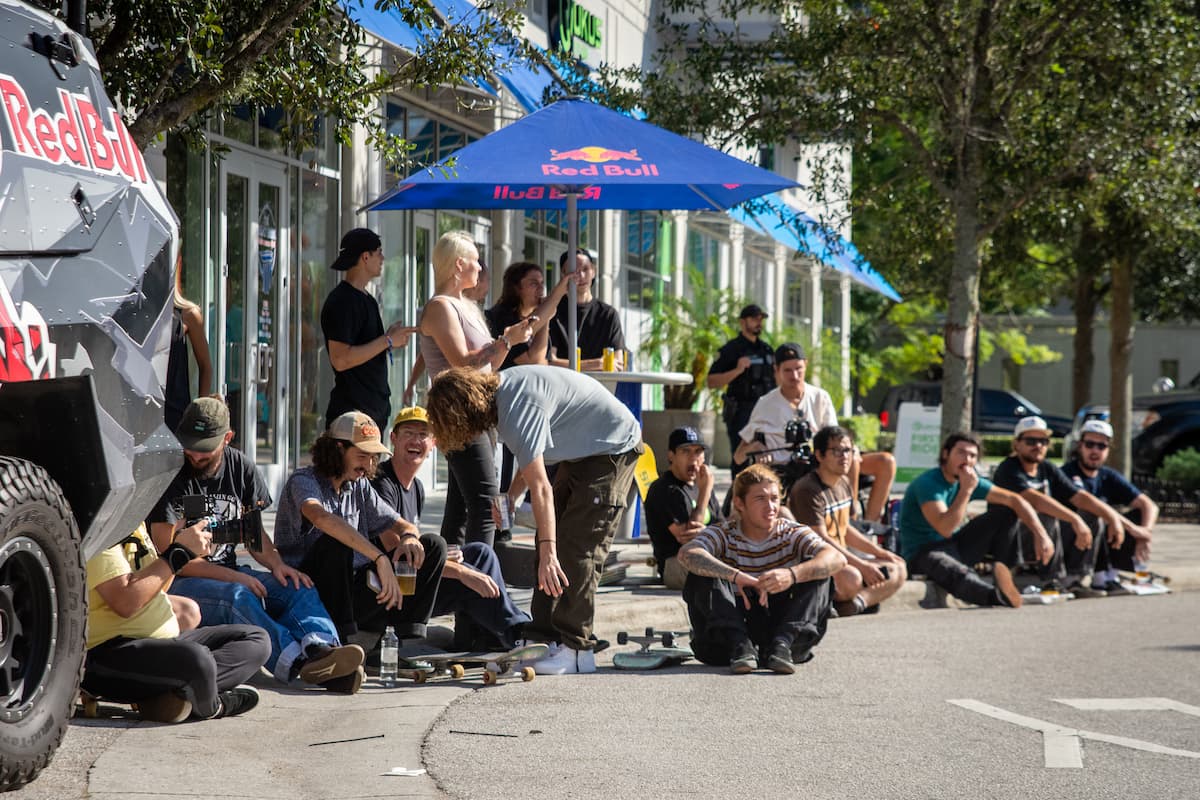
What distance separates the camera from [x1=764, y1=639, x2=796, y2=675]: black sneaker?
26.2 feet

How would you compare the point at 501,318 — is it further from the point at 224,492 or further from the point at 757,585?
the point at 224,492

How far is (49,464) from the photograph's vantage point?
498cm

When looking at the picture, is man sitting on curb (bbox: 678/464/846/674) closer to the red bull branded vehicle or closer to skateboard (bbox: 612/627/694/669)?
skateboard (bbox: 612/627/694/669)

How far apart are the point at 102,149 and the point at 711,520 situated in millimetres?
6235

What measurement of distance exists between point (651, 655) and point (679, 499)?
6.78 feet

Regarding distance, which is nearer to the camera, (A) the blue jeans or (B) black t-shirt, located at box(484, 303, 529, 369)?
(A) the blue jeans

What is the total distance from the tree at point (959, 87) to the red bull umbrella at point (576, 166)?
3.76m

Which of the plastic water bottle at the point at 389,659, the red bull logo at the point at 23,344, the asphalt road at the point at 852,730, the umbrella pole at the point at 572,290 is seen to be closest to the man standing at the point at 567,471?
the asphalt road at the point at 852,730

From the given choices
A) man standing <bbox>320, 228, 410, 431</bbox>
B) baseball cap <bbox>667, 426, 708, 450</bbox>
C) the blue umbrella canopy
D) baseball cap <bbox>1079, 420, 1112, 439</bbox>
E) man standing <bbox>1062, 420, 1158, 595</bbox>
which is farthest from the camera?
baseball cap <bbox>1079, 420, 1112, 439</bbox>

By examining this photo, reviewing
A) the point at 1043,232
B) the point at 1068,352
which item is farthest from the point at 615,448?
the point at 1068,352

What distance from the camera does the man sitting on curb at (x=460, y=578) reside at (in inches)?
311

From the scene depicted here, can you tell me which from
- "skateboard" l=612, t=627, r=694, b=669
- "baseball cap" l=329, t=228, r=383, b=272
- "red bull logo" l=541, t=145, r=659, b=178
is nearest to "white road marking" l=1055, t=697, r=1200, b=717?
"skateboard" l=612, t=627, r=694, b=669

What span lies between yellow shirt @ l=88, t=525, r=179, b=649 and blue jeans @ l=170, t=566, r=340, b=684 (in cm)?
72

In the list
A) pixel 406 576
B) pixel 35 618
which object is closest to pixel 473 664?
pixel 406 576
